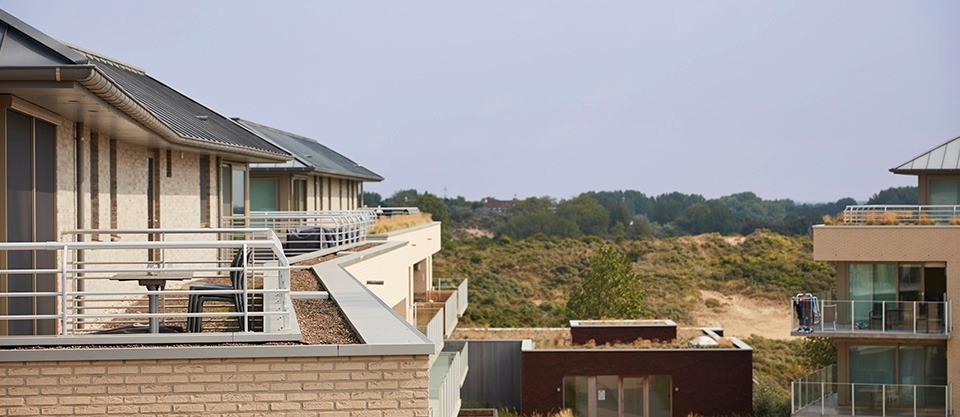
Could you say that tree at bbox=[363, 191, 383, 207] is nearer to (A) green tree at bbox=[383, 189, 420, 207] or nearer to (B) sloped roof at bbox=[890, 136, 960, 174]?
(A) green tree at bbox=[383, 189, 420, 207]

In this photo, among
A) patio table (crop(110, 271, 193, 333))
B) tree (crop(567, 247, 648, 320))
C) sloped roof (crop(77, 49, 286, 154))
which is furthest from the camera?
tree (crop(567, 247, 648, 320))

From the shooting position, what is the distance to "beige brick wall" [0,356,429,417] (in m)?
6.95

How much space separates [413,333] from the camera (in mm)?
7484

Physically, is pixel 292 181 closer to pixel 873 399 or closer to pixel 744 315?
pixel 873 399

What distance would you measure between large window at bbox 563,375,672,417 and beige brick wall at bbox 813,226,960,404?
5.41 metres

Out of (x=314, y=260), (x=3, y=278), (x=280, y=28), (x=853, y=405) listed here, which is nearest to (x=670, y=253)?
(x=280, y=28)

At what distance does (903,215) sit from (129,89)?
61.8 feet

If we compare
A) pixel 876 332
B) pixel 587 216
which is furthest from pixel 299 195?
pixel 587 216

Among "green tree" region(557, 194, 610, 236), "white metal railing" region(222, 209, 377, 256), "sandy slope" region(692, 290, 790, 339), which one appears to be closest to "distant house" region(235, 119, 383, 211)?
"white metal railing" region(222, 209, 377, 256)

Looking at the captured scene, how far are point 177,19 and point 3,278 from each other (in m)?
31.6

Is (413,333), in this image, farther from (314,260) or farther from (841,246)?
(841,246)

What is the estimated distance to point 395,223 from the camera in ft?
94.1

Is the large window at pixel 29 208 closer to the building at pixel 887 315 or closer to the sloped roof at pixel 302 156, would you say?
the sloped roof at pixel 302 156

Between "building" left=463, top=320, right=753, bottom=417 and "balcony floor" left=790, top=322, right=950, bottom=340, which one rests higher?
"balcony floor" left=790, top=322, right=950, bottom=340
